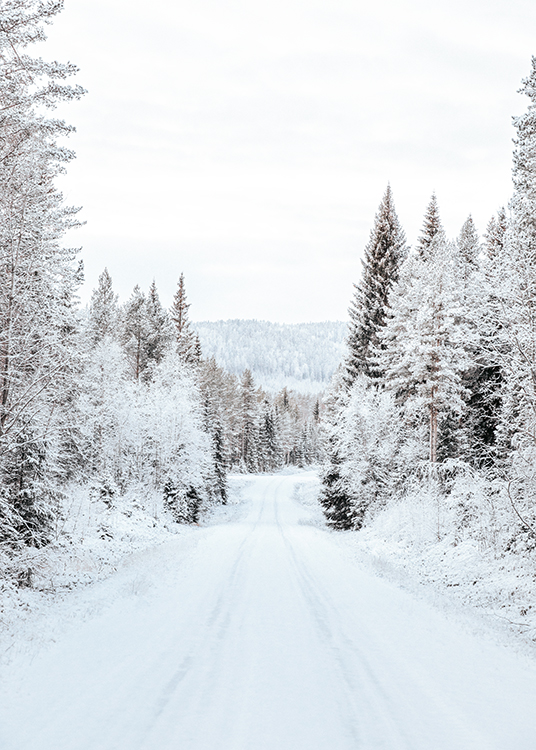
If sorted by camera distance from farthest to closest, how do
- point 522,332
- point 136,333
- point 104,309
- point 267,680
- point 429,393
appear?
point 104,309 < point 136,333 < point 429,393 < point 522,332 < point 267,680

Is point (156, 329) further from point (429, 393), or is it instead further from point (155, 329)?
point (429, 393)

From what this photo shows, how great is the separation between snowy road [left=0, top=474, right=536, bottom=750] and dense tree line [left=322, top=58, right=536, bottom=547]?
6.72 metres

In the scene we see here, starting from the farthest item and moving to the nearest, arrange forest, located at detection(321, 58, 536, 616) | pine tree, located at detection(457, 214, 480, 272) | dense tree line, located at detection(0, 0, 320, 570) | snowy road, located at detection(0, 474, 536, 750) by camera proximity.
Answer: pine tree, located at detection(457, 214, 480, 272)
forest, located at detection(321, 58, 536, 616)
dense tree line, located at detection(0, 0, 320, 570)
snowy road, located at detection(0, 474, 536, 750)

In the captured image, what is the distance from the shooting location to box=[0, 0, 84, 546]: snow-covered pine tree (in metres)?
9.07

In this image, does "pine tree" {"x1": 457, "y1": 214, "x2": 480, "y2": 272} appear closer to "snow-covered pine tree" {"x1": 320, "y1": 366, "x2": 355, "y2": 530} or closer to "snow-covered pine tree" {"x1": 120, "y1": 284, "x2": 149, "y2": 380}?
"snow-covered pine tree" {"x1": 320, "y1": 366, "x2": 355, "y2": 530}

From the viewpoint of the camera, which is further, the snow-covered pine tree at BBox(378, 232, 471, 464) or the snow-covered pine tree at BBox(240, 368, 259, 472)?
the snow-covered pine tree at BBox(240, 368, 259, 472)

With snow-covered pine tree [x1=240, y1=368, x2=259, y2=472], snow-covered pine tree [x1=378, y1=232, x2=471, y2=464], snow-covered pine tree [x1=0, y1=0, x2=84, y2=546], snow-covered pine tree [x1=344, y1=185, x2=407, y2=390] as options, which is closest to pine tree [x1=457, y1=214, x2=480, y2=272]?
snow-covered pine tree [x1=344, y1=185, x2=407, y2=390]

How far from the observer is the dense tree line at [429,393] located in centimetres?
1580

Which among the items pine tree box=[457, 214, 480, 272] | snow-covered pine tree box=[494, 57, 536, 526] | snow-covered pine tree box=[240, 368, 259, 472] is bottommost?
snow-covered pine tree box=[240, 368, 259, 472]

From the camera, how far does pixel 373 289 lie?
31.8 meters

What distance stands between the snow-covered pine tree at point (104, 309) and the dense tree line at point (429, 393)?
20542mm

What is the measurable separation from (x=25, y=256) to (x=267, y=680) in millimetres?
8886

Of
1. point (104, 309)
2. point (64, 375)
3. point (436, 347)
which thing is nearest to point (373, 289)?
point (436, 347)

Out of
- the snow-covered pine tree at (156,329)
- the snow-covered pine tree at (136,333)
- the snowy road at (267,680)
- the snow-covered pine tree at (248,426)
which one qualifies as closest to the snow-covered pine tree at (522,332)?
the snowy road at (267,680)
